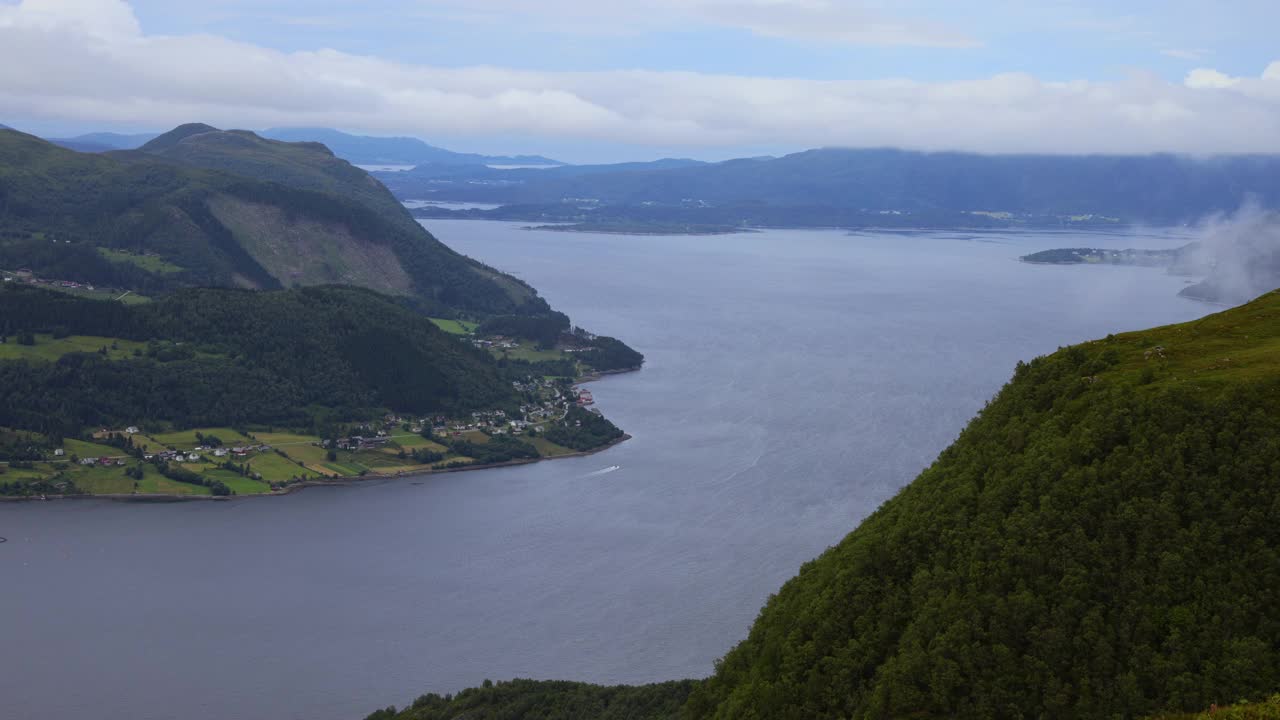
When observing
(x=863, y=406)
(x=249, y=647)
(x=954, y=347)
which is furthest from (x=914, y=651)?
(x=954, y=347)

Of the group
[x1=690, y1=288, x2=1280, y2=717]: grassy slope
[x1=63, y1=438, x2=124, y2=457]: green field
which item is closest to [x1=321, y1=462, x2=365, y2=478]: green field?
[x1=63, y1=438, x2=124, y2=457]: green field

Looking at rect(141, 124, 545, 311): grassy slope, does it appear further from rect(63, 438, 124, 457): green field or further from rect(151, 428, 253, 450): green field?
rect(63, 438, 124, 457): green field

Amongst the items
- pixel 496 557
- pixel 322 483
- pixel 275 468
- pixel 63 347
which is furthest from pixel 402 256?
pixel 496 557

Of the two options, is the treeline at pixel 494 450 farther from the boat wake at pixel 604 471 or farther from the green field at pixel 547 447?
the boat wake at pixel 604 471

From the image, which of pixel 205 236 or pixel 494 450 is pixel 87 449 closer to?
pixel 494 450

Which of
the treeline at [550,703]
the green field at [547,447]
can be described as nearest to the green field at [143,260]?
the green field at [547,447]

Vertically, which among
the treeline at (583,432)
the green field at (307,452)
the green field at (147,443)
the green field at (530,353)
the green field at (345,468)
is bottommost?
the green field at (345,468)
